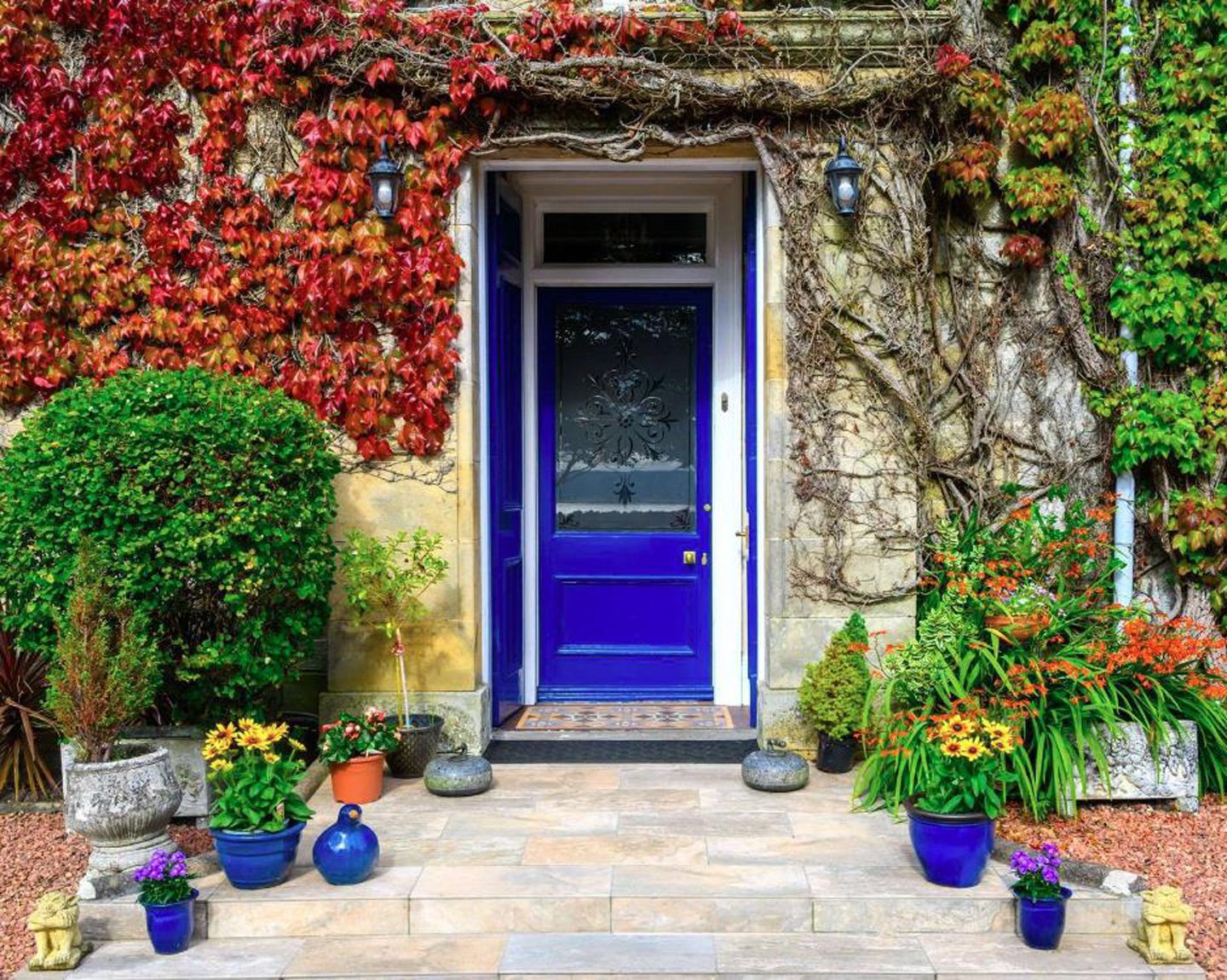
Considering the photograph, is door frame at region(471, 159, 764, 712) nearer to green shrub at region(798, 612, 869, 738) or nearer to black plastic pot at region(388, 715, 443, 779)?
green shrub at region(798, 612, 869, 738)

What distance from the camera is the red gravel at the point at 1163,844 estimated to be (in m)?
3.86

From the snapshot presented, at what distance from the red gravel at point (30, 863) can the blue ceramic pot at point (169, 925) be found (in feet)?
1.38

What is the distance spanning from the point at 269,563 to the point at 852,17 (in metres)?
3.55

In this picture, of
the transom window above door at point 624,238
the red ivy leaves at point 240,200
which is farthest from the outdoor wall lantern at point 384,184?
the transom window above door at point 624,238

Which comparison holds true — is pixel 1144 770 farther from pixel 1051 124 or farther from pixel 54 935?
pixel 54 935

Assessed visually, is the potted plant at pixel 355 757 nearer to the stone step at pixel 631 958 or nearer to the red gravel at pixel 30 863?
the red gravel at pixel 30 863

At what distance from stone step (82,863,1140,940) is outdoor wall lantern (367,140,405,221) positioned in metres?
2.98

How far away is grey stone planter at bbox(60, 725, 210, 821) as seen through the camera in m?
4.61

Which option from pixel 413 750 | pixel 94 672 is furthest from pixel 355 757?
pixel 94 672

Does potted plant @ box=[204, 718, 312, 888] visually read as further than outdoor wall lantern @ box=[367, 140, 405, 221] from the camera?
No

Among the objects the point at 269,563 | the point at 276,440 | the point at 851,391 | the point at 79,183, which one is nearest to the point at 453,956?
the point at 269,563

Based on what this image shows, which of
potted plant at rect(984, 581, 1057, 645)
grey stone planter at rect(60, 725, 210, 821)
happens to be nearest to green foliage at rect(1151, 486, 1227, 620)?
potted plant at rect(984, 581, 1057, 645)

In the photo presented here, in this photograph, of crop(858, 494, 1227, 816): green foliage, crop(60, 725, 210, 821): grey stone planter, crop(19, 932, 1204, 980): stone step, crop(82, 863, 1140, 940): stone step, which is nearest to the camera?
crop(19, 932, 1204, 980): stone step

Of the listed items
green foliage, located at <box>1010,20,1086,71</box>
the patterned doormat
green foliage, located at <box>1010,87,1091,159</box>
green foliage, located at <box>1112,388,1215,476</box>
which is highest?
green foliage, located at <box>1010,20,1086,71</box>
